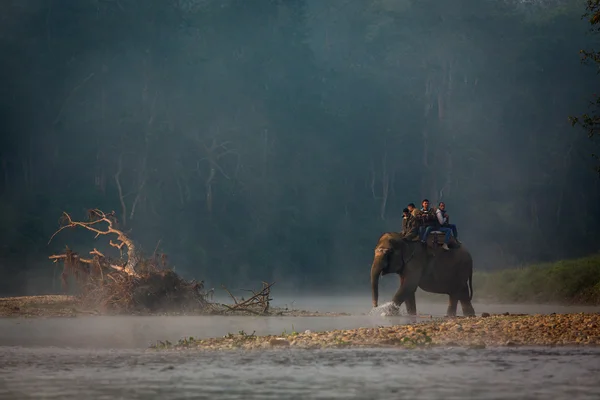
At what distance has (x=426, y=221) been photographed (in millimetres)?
31016

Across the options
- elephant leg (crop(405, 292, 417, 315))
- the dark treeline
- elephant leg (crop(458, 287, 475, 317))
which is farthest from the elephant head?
the dark treeline

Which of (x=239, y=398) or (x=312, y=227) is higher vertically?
(x=312, y=227)

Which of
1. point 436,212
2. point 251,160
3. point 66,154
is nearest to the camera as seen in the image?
point 436,212

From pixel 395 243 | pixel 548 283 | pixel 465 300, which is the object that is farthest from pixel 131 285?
pixel 548 283

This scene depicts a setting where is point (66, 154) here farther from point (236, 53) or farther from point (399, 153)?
point (399, 153)

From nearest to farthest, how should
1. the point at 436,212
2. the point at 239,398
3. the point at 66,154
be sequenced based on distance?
1. the point at 239,398
2. the point at 436,212
3. the point at 66,154

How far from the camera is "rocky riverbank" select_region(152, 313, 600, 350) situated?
20.2 m

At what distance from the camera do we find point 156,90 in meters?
90.6

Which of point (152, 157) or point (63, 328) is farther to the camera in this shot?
point (152, 157)

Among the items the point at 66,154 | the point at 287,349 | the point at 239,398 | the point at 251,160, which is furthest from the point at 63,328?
the point at 251,160

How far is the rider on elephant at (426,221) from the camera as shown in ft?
101

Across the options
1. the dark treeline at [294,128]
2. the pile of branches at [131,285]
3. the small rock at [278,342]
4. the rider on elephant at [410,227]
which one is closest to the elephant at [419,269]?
the rider on elephant at [410,227]

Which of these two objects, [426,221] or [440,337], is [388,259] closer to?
[426,221]

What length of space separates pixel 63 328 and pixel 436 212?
431 inches
